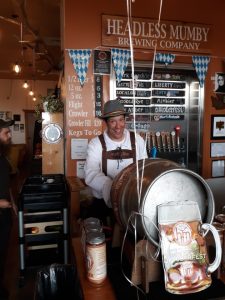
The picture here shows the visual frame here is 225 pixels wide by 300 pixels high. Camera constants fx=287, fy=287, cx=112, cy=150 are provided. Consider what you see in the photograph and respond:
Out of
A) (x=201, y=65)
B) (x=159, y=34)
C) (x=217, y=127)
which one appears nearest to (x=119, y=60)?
(x=159, y=34)

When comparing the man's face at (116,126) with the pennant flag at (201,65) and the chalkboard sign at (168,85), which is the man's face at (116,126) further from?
the pennant flag at (201,65)

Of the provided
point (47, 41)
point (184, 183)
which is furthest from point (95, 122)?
point (47, 41)

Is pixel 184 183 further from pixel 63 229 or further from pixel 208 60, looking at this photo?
pixel 208 60

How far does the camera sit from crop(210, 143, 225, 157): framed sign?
413cm

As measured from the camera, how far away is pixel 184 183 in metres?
1.06

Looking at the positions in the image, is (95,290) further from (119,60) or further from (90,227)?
(119,60)

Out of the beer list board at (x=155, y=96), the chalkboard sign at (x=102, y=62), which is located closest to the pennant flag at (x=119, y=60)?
the chalkboard sign at (x=102, y=62)

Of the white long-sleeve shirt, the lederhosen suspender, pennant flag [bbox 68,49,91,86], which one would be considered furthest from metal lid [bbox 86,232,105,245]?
pennant flag [bbox 68,49,91,86]

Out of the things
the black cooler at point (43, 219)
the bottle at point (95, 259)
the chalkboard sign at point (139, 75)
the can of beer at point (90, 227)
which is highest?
the chalkboard sign at point (139, 75)

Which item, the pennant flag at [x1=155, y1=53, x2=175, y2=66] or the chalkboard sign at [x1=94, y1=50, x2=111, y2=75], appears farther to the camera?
the pennant flag at [x1=155, y1=53, x2=175, y2=66]

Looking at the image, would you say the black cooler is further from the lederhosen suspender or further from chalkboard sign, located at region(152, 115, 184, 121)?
chalkboard sign, located at region(152, 115, 184, 121)

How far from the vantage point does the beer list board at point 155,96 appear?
387cm

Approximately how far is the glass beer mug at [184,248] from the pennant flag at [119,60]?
9.45 ft

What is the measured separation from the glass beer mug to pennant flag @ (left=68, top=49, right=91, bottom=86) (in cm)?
282
